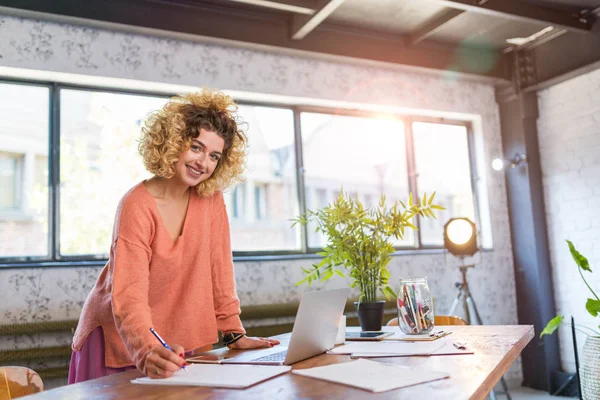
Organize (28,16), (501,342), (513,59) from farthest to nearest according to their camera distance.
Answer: (513,59), (28,16), (501,342)

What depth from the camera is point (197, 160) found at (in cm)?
181

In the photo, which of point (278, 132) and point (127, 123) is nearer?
point (127, 123)

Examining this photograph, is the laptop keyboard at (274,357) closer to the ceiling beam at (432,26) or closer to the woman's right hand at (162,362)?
the woman's right hand at (162,362)

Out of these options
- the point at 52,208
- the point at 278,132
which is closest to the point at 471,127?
the point at 278,132

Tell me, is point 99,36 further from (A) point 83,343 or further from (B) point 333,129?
(A) point 83,343

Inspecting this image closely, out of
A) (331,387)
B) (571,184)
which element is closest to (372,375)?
(331,387)

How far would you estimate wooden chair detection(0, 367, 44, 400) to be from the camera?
1.59 m

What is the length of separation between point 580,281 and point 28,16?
14.2 feet

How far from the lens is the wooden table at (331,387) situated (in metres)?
1.06

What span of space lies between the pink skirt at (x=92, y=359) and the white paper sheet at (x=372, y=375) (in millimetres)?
703

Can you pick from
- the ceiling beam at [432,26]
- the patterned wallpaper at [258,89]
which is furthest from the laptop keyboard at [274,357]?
the ceiling beam at [432,26]

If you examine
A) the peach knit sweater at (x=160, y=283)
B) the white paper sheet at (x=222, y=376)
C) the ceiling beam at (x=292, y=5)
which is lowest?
the white paper sheet at (x=222, y=376)

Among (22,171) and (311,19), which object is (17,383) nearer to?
(22,171)

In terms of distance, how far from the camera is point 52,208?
3215 millimetres
